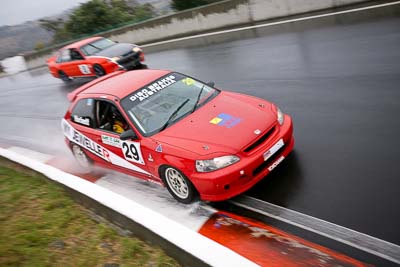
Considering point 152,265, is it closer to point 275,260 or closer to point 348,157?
point 275,260

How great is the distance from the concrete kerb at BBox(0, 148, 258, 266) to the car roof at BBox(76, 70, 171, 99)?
1.44 meters

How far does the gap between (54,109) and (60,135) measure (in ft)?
9.78

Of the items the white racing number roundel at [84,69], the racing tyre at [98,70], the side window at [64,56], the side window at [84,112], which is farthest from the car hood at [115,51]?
the side window at [84,112]

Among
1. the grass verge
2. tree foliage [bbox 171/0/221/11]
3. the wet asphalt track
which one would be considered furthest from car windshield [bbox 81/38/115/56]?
tree foliage [bbox 171/0/221/11]

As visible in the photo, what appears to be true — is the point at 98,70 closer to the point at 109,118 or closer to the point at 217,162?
the point at 109,118

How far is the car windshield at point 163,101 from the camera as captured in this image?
17.9ft

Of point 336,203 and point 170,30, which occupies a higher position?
point 170,30

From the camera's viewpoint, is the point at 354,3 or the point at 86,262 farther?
the point at 354,3

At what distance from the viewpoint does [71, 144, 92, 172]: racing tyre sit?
282 inches

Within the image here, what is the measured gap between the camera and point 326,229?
4.09 m

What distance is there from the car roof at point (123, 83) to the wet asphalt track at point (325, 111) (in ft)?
7.79

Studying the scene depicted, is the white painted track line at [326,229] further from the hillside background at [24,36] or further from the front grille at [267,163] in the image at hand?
the hillside background at [24,36]

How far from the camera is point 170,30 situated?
63.8 ft

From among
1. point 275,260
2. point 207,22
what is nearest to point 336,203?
point 275,260
